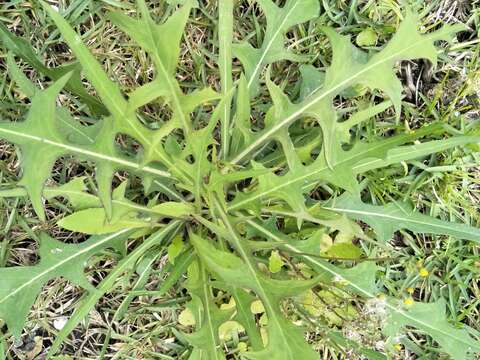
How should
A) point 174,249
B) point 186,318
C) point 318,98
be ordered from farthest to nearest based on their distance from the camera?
1. point 186,318
2. point 174,249
3. point 318,98

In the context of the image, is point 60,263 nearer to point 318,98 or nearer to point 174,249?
point 174,249

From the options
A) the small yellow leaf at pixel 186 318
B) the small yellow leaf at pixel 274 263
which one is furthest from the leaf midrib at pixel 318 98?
the small yellow leaf at pixel 186 318

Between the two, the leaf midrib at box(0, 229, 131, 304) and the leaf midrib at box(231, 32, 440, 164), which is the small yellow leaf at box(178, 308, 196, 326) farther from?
the leaf midrib at box(231, 32, 440, 164)

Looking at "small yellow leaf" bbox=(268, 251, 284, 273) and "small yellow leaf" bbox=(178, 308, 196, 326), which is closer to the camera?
"small yellow leaf" bbox=(268, 251, 284, 273)

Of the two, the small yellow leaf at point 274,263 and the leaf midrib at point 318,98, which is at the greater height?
the leaf midrib at point 318,98

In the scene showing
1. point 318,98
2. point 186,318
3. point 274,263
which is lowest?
point 186,318

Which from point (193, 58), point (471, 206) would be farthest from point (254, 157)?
point (471, 206)

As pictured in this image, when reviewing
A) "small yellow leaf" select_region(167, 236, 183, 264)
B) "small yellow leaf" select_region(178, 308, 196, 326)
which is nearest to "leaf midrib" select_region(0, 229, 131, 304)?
"small yellow leaf" select_region(167, 236, 183, 264)

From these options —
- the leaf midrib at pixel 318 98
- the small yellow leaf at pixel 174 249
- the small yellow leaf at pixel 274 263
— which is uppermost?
the leaf midrib at pixel 318 98

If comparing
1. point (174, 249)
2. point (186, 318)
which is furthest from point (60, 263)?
point (186, 318)

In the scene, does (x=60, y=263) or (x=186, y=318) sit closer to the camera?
(x=60, y=263)

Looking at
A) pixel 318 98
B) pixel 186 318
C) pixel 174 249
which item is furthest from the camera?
pixel 186 318

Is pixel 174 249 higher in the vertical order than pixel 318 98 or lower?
lower

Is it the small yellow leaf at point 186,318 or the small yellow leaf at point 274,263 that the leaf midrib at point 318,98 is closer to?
the small yellow leaf at point 274,263
